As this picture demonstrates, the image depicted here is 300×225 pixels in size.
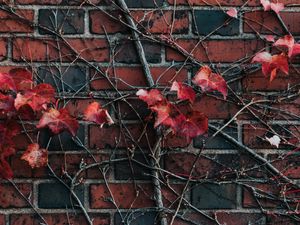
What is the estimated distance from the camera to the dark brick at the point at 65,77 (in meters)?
1.85

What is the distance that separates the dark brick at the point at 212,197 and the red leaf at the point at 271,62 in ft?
1.40

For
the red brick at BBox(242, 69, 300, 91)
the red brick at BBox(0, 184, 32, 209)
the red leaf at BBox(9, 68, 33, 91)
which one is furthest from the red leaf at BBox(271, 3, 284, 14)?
the red brick at BBox(0, 184, 32, 209)

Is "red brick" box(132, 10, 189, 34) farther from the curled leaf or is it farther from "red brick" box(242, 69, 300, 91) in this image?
the curled leaf

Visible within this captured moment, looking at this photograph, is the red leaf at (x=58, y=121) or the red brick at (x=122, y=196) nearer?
the red leaf at (x=58, y=121)

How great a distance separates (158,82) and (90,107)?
254mm

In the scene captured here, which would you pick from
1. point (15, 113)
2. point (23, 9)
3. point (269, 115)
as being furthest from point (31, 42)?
point (269, 115)

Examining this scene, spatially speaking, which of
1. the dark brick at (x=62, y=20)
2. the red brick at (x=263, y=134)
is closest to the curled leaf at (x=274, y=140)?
the red brick at (x=263, y=134)

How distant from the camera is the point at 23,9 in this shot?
1.84m

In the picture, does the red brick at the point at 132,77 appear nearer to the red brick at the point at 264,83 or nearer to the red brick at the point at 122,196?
the red brick at the point at 264,83

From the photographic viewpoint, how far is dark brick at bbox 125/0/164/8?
186 centimetres

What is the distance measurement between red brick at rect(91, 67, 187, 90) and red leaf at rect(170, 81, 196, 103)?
0.26 feet

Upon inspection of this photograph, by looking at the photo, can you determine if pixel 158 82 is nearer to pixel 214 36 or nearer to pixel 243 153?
pixel 214 36

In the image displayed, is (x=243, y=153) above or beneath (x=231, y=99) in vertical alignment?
beneath

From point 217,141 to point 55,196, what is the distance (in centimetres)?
59
